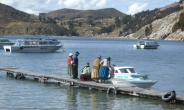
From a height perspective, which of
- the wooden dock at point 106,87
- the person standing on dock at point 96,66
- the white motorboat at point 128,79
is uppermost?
the person standing on dock at point 96,66

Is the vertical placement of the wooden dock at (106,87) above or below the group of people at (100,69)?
below

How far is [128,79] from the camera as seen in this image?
34.6 metres

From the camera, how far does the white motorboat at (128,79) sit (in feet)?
112

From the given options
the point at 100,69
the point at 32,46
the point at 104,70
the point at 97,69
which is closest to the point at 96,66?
the point at 97,69

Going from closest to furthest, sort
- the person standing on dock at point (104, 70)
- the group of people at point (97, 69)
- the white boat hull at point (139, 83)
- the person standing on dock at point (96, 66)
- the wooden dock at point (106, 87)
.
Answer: the wooden dock at point (106, 87)
the white boat hull at point (139, 83)
the person standing on dock at point (104, 70)
the group of people at point (97, 69)
the person standing on dock at point (96, 66)

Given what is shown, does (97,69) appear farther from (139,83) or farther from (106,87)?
(139,83)

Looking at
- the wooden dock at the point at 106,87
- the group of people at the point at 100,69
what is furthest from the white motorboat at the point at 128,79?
the wooden dock at the point at 106,87

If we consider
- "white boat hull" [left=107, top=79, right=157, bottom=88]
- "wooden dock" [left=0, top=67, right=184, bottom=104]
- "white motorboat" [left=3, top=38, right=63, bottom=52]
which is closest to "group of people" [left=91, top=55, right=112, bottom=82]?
"wooden dock" [left=0, top=67, right=184, bottom=104]

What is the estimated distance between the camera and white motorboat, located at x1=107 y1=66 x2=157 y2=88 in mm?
34250

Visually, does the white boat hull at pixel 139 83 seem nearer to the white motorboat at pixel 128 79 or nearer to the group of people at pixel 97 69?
the white motorboat at pixel 128 79

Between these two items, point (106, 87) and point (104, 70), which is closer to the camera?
point (106, 87)

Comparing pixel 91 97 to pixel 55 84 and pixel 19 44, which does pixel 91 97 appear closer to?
pixel 55 84

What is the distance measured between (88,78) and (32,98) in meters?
6.92

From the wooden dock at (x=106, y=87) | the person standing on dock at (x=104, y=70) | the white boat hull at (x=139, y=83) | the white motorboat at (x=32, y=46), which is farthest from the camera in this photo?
the white motorboat at (x=32, y=46)
